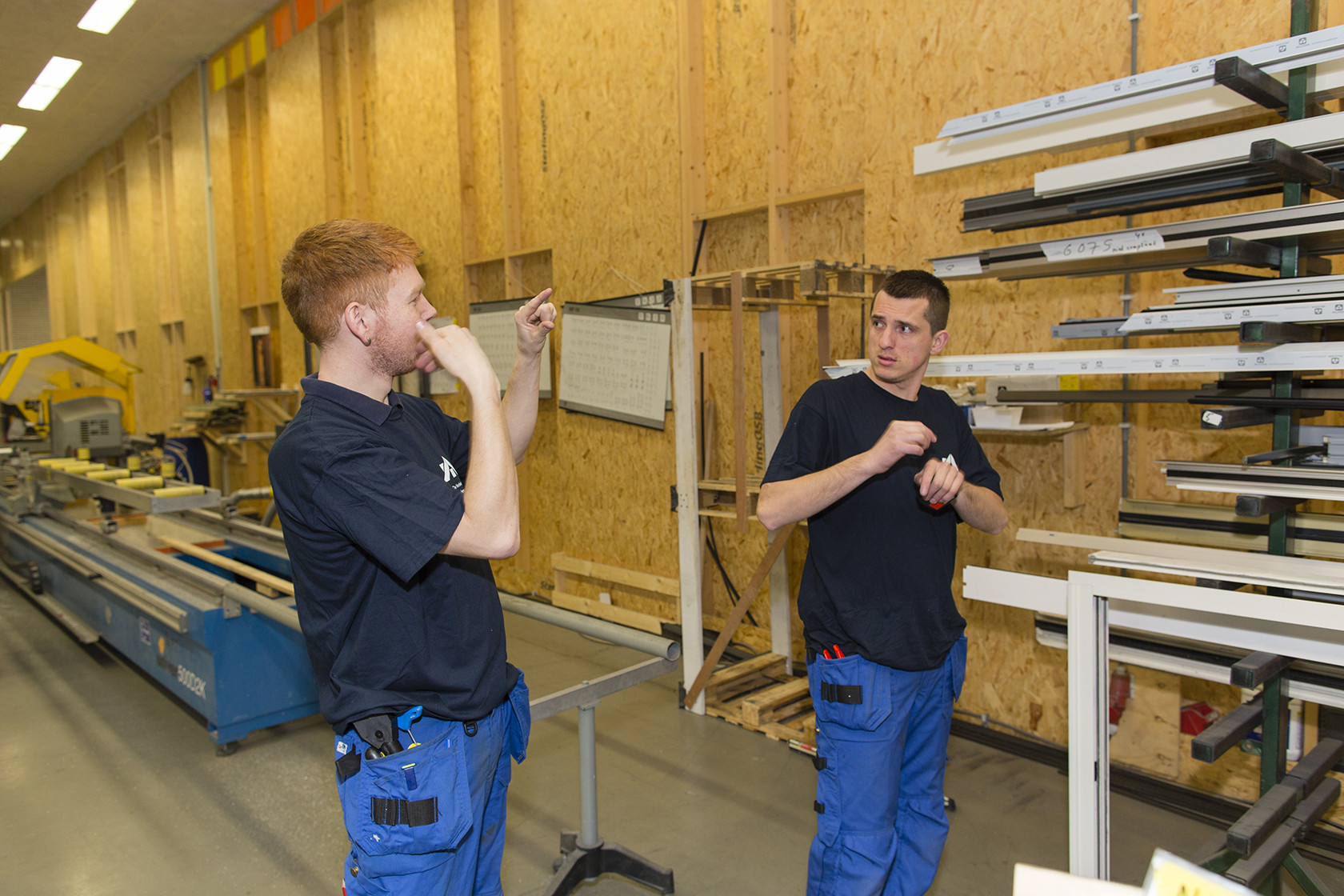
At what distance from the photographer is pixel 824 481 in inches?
73.0

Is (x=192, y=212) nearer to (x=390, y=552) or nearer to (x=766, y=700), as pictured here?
(x=766, y=700)

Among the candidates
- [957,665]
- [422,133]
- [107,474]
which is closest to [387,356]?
[957,665]

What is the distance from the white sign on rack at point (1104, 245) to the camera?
1.98 m

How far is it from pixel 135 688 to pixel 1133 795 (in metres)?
4.79

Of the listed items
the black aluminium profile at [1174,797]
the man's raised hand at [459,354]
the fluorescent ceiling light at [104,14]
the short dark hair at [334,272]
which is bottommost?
the black aluminium profile at [1174,797]

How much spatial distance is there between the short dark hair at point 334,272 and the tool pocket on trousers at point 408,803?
0.73 meters

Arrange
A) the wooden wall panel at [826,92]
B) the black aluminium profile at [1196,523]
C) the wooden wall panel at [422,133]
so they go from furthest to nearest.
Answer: the wooden wall panel at [422,133]
the wooden wall panel at [826,92]
the black aluminium profile at [1196,523]

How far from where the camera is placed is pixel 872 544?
195cm

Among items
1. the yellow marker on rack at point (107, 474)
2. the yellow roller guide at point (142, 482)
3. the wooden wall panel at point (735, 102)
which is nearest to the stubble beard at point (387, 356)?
the wooden wall panel at point (735, 102)

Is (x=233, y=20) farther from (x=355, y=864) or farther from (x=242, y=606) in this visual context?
(x=355, y=864)

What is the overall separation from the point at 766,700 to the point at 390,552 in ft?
9.07

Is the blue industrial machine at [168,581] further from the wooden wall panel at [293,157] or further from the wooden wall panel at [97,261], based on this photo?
the wooden wall panel at [97,261]

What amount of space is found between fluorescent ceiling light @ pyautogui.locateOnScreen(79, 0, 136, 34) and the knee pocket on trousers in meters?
8.34

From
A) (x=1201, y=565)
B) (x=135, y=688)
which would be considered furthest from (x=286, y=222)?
(x=1201, y=565)
